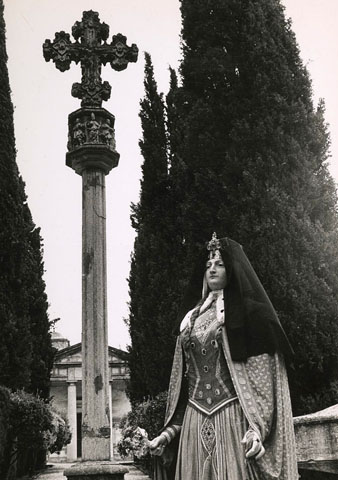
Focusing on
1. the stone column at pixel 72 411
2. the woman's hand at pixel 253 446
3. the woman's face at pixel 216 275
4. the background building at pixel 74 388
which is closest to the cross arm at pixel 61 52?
the woman's face at pixel 216 275

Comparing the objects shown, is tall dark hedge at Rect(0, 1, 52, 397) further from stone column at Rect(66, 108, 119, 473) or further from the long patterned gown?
the long patterned gown

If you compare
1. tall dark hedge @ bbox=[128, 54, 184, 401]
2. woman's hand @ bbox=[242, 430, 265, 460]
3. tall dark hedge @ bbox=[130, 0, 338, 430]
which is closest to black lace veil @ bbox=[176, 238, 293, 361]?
woman's hand @ bbox=[242, 430, 265, 460]

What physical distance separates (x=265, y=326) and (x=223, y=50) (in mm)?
9227

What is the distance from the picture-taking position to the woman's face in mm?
3988

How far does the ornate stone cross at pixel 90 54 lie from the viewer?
7.68 metres

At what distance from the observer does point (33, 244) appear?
66.5ft

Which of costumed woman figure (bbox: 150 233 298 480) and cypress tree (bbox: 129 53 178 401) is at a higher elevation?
cypress tree (bbox: 129 53 178 401)

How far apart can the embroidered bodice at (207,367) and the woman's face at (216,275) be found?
0.52 ft

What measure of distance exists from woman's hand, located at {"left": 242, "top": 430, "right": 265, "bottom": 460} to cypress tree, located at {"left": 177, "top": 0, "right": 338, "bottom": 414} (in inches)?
234

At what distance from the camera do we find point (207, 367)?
3742 millimetres

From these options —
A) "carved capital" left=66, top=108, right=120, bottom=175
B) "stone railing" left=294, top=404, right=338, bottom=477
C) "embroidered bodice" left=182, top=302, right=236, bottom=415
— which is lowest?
"stone railing" left=294, top=404, right=338, bottom=477

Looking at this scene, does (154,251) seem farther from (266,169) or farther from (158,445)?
(158,445)

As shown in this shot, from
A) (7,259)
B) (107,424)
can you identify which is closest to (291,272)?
(107,424)

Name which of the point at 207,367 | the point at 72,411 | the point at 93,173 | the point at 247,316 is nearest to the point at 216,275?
the point at 247,316
